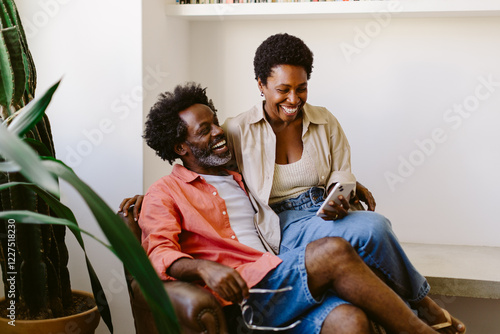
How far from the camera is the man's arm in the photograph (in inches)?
60.9

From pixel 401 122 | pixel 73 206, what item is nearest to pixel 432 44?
pixel 401 122

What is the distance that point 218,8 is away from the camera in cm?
262

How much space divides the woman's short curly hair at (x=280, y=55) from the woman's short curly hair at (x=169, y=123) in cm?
28

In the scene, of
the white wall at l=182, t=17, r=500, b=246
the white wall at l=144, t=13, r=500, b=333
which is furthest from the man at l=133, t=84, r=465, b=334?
the white wall at l=182, t=17, r=500, b=246

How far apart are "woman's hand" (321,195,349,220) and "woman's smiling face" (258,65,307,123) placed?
16.3 inches

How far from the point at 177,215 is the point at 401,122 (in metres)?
1.34

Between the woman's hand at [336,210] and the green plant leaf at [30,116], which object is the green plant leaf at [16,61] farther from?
the woman's hand at [336,210]

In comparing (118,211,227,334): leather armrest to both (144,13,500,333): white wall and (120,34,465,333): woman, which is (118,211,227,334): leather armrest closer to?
(120,34,465,333): woman

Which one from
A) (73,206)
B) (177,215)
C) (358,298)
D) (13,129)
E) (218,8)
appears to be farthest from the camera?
(218,8)

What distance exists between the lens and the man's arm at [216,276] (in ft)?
5.08

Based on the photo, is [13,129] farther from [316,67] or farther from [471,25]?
[471,25]

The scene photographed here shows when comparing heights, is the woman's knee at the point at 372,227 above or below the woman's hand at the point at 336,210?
below

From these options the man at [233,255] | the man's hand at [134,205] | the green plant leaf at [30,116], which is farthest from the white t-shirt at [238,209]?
the green plant leaf at [30,116]

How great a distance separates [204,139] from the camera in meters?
2.02
